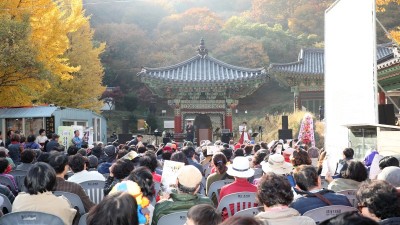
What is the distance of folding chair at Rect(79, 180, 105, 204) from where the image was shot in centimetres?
614

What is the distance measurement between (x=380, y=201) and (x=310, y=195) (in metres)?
0.98

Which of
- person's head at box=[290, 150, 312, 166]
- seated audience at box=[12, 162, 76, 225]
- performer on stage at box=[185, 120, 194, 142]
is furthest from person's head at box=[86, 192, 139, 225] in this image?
performer on stage at box=[185, 120, 194, 142]

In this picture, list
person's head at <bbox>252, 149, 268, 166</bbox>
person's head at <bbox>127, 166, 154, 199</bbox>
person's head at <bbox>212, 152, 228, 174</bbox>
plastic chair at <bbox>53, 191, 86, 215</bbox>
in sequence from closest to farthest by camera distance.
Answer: person's head at <bbox>127, 166, 154, 199</bbox> < plastic chair at <bbox>53, 191, 86, 215</bbox> < person's head at <bbox>212, 152, 228, 174</bbox> < person's head at <bbox>252, 149, 268, 166</bbox>

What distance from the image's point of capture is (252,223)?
202cm

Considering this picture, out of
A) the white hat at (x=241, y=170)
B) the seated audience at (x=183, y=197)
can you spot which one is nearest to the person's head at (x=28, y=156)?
the white hat at (x=241, y=170)

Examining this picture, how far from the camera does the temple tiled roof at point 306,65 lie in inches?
1121

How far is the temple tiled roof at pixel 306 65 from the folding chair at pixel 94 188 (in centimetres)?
2229

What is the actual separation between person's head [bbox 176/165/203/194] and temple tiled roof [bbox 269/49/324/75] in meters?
23.8

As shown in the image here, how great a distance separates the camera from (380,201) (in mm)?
3283

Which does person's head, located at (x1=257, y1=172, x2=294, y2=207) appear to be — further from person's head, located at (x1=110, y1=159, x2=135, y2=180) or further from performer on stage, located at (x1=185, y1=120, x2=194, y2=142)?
performer on stage, located at (x1=185, y1=120, x2=194, y2=142)

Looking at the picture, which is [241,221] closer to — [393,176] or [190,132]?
[393,176]

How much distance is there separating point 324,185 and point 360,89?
4.50m

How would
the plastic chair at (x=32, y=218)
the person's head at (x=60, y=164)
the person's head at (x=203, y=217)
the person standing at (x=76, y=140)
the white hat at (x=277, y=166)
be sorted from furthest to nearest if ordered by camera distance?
the person standing at (x=76, y=140) → the white hat at (x=277, y=166) → the person's head at (x=60, y=164) → the plastic chair at (x=32, y=218) → the person's head at (x=203, y=217)

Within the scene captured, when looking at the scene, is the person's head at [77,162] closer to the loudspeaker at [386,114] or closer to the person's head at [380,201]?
the person's head at [380,201]
